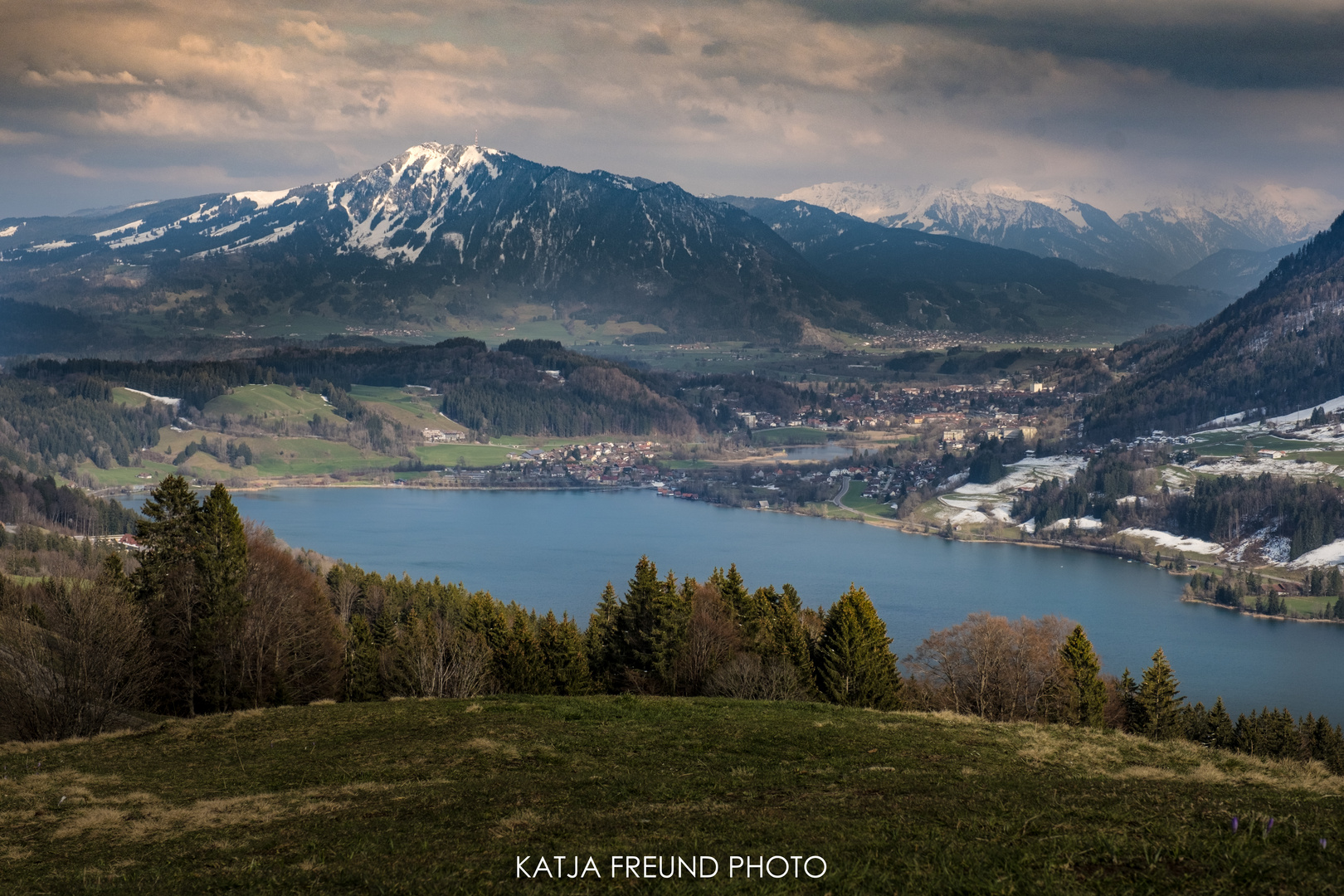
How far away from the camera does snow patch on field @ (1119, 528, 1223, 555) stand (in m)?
118

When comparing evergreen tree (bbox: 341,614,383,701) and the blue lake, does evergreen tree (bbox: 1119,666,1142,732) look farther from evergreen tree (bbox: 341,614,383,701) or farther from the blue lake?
the blue lake

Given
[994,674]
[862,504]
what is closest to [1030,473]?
[862,504]

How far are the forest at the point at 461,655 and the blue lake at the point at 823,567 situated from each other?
3279 cm

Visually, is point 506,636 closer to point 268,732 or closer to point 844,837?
point 268,732

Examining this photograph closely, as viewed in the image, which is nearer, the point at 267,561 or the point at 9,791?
the point at 9,791

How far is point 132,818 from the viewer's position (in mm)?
14508

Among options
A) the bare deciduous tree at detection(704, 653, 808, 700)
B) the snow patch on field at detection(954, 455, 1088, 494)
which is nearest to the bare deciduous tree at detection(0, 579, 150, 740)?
the bare deciduous tree at detection(704, 653, 808, 700)

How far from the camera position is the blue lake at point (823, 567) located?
7469cm

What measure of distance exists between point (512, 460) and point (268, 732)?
553 ft

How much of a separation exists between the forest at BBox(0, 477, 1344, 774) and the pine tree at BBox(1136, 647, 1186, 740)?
0.07 meters

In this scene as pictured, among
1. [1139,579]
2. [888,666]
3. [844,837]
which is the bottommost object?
[1139,579]

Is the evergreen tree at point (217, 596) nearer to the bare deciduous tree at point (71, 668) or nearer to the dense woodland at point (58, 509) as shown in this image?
the bare deciduous tree at point (71, 668)

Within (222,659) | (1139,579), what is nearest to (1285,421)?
(1139,579)

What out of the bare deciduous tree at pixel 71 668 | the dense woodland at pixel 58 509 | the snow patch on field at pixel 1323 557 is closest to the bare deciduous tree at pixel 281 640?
the bare deciduous tree at pixel 71 668
